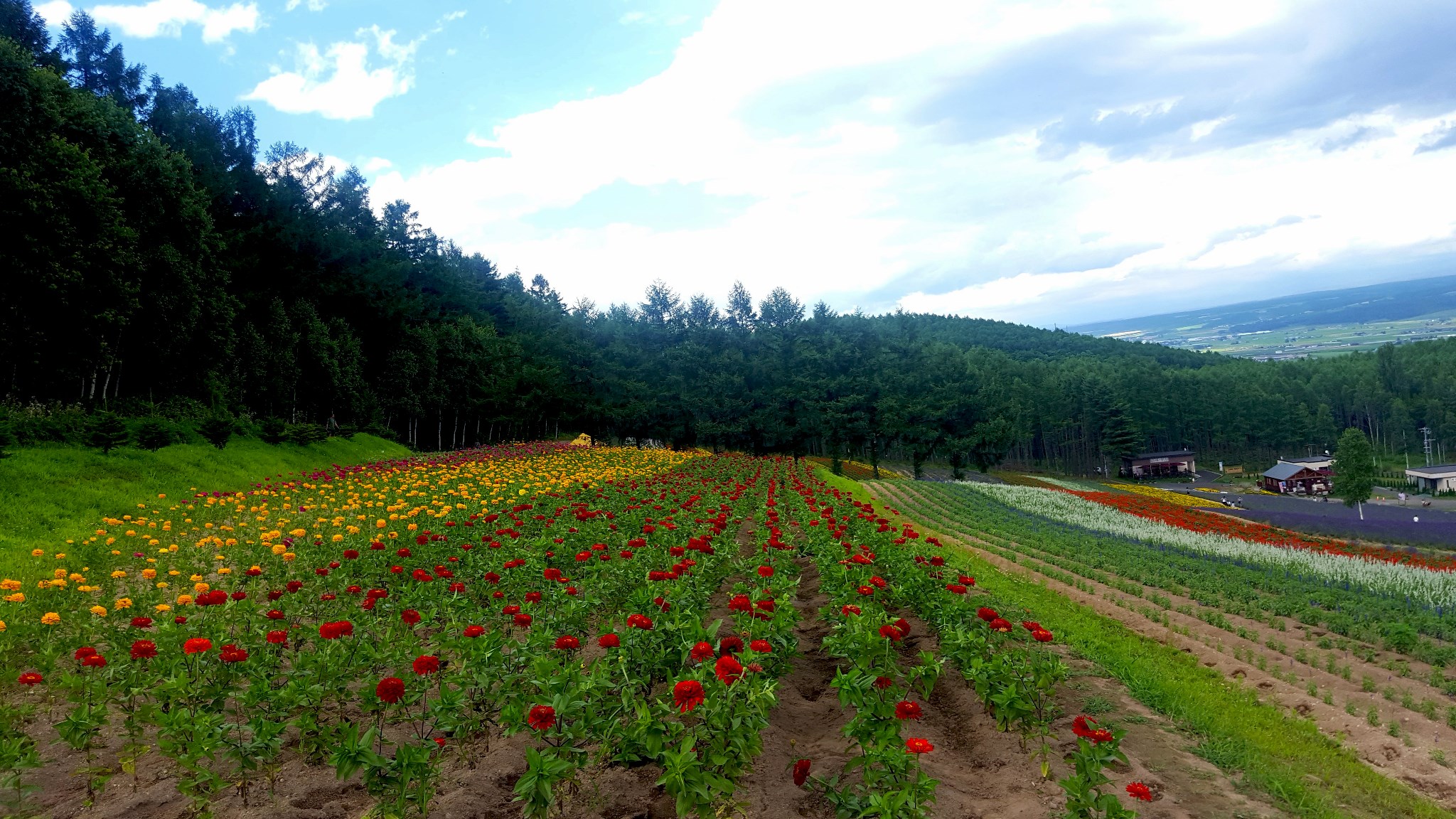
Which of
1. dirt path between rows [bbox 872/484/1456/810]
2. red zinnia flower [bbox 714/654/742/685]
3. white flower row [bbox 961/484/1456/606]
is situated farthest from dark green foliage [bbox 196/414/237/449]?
white flower row [bbox 961/484/1456/606]

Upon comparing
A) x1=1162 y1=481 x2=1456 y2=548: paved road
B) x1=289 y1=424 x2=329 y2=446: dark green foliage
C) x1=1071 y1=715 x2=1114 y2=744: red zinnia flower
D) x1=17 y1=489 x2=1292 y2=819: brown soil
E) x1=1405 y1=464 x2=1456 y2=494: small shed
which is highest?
x1=289 y1=424 x2=329 y2=446: dark green foliage

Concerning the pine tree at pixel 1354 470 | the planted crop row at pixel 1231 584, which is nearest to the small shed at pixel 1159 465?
the pine tree at pixel 1354 470

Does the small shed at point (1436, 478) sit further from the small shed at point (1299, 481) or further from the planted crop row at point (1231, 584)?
the planted crop row at point (1231, 584)

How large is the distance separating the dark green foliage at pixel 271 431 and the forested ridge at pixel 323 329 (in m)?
2.44

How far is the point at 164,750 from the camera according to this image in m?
3.83

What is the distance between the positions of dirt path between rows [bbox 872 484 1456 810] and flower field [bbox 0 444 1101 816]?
3.42 metres

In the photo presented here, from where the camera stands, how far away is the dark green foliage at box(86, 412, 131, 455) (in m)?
16.0

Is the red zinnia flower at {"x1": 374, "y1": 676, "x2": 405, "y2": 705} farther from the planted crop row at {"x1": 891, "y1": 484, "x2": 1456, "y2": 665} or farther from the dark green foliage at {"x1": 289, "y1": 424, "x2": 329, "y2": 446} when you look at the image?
the dark green foliage at {"x1": 289, "y1": 424, "x2": 329, "y2": 446}

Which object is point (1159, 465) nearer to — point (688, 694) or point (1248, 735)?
point (1248, 735)

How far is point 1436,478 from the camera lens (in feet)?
225

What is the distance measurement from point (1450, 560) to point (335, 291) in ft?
165

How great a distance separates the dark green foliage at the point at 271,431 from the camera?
81.2 ft

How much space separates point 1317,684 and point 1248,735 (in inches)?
156

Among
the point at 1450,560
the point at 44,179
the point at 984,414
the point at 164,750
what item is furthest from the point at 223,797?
the point at 984,414
